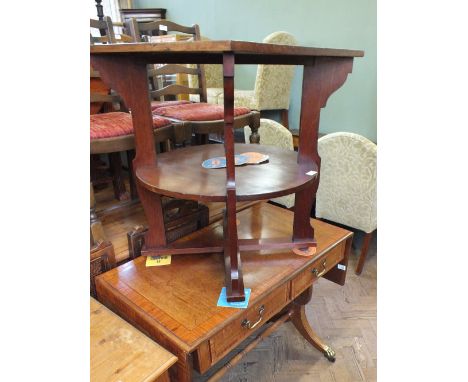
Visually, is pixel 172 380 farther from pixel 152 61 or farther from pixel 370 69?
pixel 370 69

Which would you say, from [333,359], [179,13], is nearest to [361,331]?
[333,359]

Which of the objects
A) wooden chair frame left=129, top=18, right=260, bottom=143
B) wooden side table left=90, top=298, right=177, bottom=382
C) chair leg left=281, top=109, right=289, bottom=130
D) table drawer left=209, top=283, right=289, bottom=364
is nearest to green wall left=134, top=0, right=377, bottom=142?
chair leg left=281, top=109, right=289, bottom=130

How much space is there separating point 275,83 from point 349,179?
54.9 inches

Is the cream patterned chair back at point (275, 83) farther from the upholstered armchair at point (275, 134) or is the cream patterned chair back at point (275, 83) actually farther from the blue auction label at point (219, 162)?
the blue auction label at point (219, 162)

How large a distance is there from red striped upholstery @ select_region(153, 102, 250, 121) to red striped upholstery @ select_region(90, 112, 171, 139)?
0.46ft

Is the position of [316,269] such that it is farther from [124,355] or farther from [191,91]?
[191,91]

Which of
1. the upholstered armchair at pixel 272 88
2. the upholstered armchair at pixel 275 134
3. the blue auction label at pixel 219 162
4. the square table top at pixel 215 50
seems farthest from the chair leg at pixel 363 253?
the upholstered armchair at pixel 272 88

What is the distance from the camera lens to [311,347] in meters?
1.57

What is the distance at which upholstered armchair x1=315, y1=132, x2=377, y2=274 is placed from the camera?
1.79 meters

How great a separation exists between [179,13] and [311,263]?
178 inches

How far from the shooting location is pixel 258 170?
1021 mm

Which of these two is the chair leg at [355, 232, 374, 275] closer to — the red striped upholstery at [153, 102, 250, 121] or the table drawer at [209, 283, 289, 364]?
the red striped upholstery at [153, 102, 250, 121]

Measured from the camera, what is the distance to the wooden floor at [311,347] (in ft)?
4.65

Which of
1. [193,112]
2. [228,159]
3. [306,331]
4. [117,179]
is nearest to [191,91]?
[193,112]
